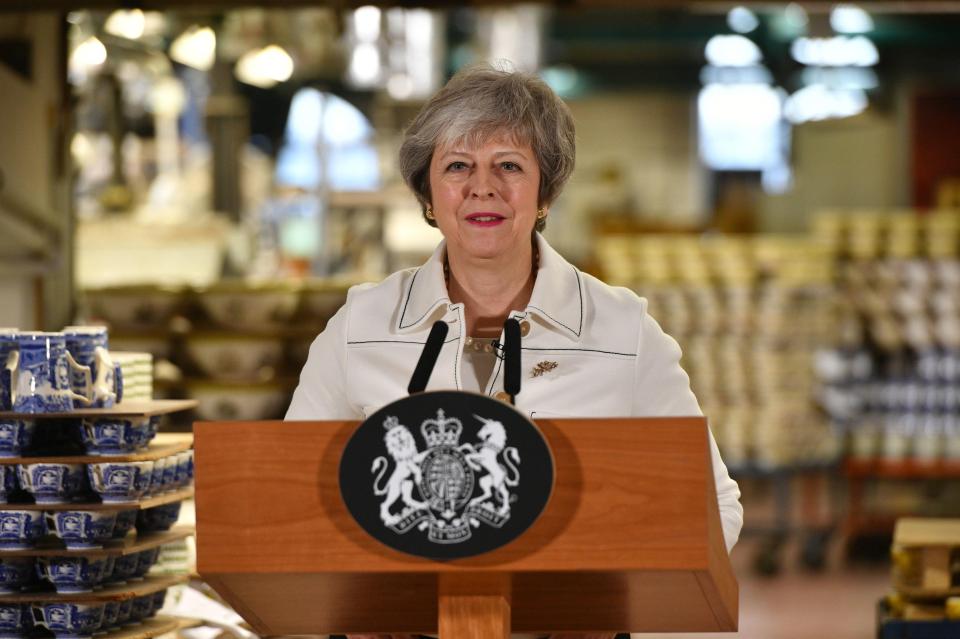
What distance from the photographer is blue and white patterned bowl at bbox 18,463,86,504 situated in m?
2.68

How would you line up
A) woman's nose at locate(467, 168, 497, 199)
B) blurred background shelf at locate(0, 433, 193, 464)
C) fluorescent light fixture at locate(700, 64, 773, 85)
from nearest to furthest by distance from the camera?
woman's nose at locate(467, 168, 497, 199) < blurred background shelf at locate(0, 433, 193, 464) < fluorescent light fixture at locate(700, 64, 773, 85)

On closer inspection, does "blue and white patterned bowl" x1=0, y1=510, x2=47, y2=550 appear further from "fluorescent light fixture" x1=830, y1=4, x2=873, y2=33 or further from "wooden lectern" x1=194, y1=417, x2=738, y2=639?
"fluorescent light fixture" x1=830, y1=4, x2=873, y2=33

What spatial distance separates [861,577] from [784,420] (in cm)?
97

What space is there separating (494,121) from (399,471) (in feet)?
2.83

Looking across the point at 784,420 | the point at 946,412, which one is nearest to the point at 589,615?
the point at 784,420

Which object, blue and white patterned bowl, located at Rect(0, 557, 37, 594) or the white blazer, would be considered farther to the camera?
blue and white patterned bowl, located at Rect(0, 557, 37, 594)

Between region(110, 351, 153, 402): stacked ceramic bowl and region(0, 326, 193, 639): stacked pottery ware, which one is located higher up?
region(110, 351, 153, 402): stacked ceramic bowl

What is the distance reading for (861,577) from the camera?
26.4 feet

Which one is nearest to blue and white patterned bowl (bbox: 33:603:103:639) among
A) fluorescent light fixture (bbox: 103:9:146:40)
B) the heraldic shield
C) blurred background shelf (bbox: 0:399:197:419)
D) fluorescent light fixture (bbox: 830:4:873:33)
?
blurred background shelf (bbox: 0:399:197:419)

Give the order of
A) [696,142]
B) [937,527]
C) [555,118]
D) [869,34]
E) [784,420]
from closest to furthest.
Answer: [555,118]
[937,527]
[784,420]
[869,34]
[696,142]

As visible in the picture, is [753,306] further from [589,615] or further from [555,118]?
[589,615]

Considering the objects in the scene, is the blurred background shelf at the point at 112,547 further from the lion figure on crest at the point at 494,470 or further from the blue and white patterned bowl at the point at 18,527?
the lion figure on crest at the point at 494,470

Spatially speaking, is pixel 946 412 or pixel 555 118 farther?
pixel 946 412

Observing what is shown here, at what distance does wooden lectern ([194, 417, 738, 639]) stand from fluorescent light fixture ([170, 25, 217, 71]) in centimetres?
410
